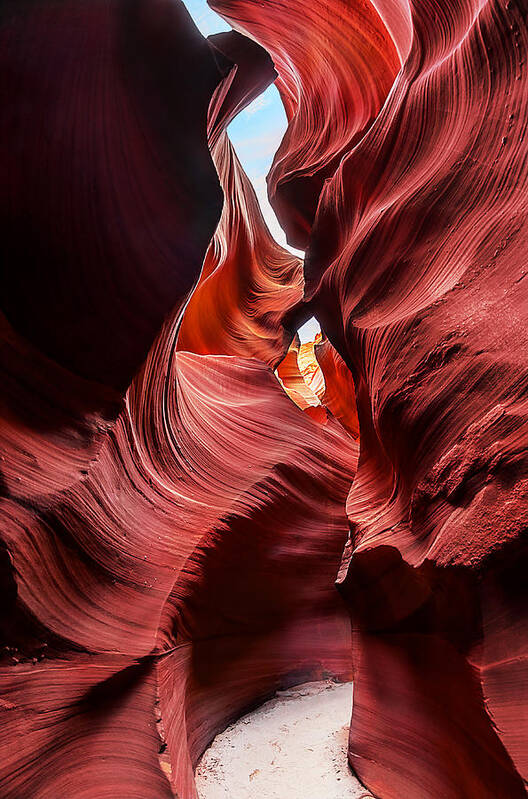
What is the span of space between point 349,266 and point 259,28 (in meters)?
2.44

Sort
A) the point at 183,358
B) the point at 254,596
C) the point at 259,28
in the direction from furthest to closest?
1. the point at 259,28
2. the point at 183,358
3. the point at 254,596

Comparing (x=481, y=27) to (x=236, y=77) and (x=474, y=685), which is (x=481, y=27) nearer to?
(x=236, y=77)

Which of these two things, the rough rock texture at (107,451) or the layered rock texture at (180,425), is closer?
the layered rock texture at (180,425)

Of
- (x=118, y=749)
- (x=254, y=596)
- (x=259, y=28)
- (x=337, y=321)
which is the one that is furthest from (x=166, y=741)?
(x=259, y=28)

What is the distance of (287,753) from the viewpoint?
1.78 m

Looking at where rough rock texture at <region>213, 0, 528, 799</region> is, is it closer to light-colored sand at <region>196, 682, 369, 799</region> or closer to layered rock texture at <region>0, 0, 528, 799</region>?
layered rock texture at <region>0, 0, 528, 799</region>

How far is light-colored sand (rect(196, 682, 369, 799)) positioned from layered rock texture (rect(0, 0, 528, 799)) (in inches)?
3.1

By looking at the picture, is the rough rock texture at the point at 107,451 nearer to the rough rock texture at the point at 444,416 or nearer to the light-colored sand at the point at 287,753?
the light-colored sand at the point at 287,753

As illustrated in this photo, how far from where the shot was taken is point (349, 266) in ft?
6.46

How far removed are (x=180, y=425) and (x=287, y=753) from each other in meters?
1.30

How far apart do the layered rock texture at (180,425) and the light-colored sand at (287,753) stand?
0.08 m

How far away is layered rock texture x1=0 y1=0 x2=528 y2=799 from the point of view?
118 cm

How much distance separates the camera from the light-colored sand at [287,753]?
1566 millimetres

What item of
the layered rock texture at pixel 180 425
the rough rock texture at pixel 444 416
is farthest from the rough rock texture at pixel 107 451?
the rough rock texture at pixel 444 416
